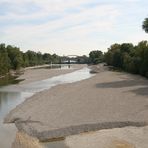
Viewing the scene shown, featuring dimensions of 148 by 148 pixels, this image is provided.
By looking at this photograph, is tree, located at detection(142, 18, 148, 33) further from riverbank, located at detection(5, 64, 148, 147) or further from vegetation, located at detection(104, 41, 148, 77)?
riverbank, located at detection(5, 64, 148, 147)

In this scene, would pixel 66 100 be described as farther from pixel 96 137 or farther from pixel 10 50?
pixel 10 50

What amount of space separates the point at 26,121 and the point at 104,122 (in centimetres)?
683

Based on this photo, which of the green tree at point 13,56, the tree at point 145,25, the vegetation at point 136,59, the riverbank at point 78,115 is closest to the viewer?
the riverbank at point 78,115

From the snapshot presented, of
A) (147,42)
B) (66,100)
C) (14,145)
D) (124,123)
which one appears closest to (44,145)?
(14,145)

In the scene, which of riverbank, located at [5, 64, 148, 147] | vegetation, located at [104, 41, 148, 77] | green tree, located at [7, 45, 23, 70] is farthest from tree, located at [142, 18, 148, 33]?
green tree, located at [7, 45, 23, 70]

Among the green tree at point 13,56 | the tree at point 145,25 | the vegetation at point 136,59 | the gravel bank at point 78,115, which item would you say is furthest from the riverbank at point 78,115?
the green tree at point 13,56

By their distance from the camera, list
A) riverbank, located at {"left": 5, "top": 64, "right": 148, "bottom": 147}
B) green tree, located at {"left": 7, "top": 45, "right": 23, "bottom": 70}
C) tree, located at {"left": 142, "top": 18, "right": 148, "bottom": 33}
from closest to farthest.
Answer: riverbank, located at {"left": 5, "top": 64, "right": 148, "bottom": 147}, tree, located at {"left": 142, "top": 18, "right": 148, "bottom": 33}, green tree, located at {"left": 7, "top": 45, "right": 23, "bottom": 70}

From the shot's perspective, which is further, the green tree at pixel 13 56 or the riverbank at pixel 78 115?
the green tree at pixel 13 56

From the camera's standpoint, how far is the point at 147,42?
3467 inches

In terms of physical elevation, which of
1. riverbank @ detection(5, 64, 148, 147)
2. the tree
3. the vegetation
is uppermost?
the tree

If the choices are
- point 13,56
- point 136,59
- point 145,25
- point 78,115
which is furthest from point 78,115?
point 13,56

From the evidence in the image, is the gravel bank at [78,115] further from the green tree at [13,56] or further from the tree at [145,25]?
the green tree at [13,56]

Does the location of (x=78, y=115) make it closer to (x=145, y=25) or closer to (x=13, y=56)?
→ (x=145, y=25)

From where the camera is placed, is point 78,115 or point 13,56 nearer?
point 78,115
